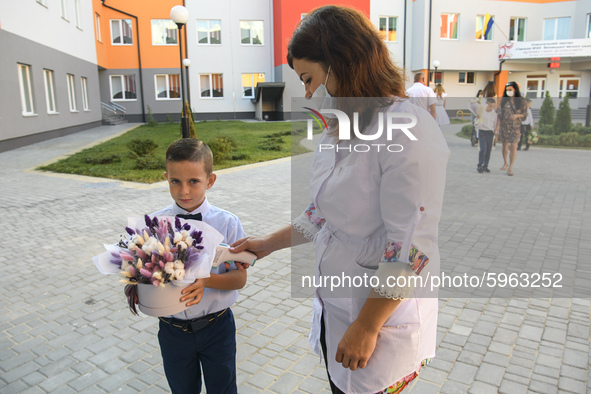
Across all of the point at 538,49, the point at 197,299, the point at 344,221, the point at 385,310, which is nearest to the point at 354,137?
the point at 344,221

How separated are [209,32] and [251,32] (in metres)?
2.95

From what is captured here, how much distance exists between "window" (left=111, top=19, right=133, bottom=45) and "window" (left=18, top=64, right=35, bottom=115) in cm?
1431

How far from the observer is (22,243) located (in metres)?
6.21

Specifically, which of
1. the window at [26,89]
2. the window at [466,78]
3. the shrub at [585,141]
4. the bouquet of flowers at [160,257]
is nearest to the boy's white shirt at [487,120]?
the shrub at [585,141]

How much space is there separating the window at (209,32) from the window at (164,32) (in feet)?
5.69

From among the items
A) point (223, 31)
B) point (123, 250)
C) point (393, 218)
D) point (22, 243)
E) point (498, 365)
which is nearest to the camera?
point (393, 218)

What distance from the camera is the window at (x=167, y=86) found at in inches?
1271

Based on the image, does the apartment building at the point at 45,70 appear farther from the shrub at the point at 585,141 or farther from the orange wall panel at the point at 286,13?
the shrub at the point at 585,141

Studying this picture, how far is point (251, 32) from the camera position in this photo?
32250 millimetres

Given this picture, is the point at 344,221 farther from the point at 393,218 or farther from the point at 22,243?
the point at 22,243

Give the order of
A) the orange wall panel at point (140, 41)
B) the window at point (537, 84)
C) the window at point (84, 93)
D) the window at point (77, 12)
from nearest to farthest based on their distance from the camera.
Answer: the window at point (77, 12), the window at point (84, 93), the orange wall panel at point (140, 41), the window at point (537, 84)

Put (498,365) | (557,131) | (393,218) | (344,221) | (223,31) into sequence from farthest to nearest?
1. (223,31)
2. (557,131)
3. (498,365)
4. (344,221)
5. (393,218)

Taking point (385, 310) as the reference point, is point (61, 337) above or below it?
below

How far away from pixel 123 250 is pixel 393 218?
0.99 metres
